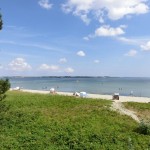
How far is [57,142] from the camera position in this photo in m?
26.0

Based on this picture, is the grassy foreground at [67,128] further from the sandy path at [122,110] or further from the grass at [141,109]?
the grass at [141,109]

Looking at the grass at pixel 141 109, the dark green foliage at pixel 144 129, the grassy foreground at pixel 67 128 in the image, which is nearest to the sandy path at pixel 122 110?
the grass at pixel 141 109

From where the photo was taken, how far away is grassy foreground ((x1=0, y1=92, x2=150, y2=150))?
2539 centimetres

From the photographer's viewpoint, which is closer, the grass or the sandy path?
the grass

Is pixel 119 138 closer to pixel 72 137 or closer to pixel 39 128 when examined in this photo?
pixel 72 137

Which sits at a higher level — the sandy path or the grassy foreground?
the sandy path

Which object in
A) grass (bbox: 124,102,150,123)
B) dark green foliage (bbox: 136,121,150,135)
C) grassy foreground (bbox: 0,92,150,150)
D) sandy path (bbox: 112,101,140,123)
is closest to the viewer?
grassy foreground (bbox: 0,92,150,150)

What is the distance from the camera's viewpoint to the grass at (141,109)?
3244cm

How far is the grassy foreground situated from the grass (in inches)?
75.1

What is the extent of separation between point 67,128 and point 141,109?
10571mm

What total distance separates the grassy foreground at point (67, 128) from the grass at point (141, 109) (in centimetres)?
191

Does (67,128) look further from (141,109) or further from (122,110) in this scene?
(141,109)

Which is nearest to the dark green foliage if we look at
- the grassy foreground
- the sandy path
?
the grassy foreground

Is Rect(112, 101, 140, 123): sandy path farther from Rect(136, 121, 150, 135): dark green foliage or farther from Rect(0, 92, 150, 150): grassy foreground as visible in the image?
Rect(136, 121, 150, 135): dark green foliage
